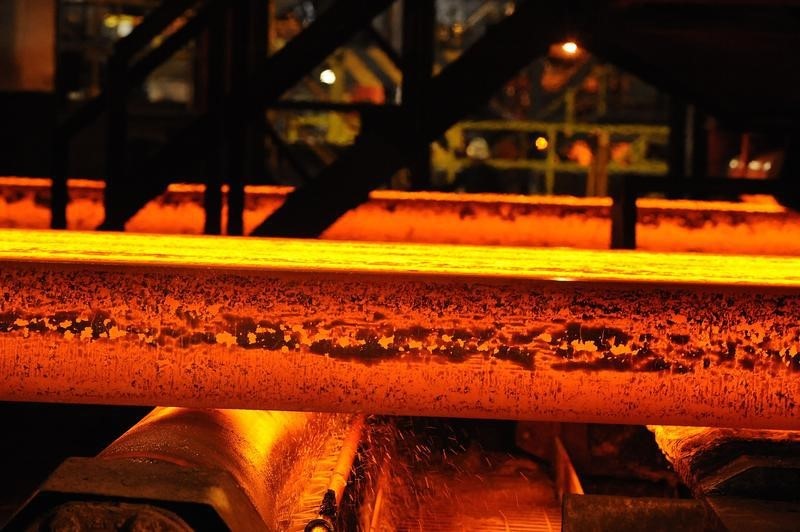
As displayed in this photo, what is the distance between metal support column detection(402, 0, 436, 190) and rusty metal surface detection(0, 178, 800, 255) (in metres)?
0.27

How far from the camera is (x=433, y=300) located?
183cm

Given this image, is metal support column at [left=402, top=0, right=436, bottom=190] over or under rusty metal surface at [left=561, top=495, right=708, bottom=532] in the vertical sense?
over

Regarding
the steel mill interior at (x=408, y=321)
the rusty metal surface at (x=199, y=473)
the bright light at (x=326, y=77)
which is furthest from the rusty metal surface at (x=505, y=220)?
the bright light at (x=326, y=77)

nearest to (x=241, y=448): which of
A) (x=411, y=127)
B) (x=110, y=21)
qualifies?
(x=411, y=127)

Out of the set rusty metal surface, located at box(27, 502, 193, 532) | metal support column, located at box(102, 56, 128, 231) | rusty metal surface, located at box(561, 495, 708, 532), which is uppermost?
metal support column, located at box(102, 56, 128, 231)

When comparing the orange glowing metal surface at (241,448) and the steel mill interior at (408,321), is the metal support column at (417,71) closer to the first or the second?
the steel mill interior at (408,321)

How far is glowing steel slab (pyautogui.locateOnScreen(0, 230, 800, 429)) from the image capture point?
1.81m

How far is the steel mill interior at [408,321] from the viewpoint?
1815 millimetres

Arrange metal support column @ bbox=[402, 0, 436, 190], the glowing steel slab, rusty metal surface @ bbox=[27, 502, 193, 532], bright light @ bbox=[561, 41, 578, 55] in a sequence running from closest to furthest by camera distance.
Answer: rusty metal surface @ bbox=[27, 502, 193, 532]
the glowing steel slab
metal support column @ bbox=[402, 0, 436, 190]
bright light @ bbox=[561, 41, 578, 55]

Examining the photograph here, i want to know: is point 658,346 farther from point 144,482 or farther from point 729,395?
point 144,482

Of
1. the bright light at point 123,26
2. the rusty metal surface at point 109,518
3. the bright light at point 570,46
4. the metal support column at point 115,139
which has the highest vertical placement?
the bright light at point 123,26

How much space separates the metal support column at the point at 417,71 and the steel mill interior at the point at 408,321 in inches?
0.8

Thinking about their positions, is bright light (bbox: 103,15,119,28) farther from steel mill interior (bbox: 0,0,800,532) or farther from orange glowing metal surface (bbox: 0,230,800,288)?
orange glowing metal surface (bbox: 0,230,800,288)

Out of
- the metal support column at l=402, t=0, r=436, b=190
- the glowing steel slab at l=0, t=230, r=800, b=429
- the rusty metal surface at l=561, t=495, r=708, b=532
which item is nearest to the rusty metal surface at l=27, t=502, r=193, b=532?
the glowing steel slab at l=0, t=230, r=800, b=429
